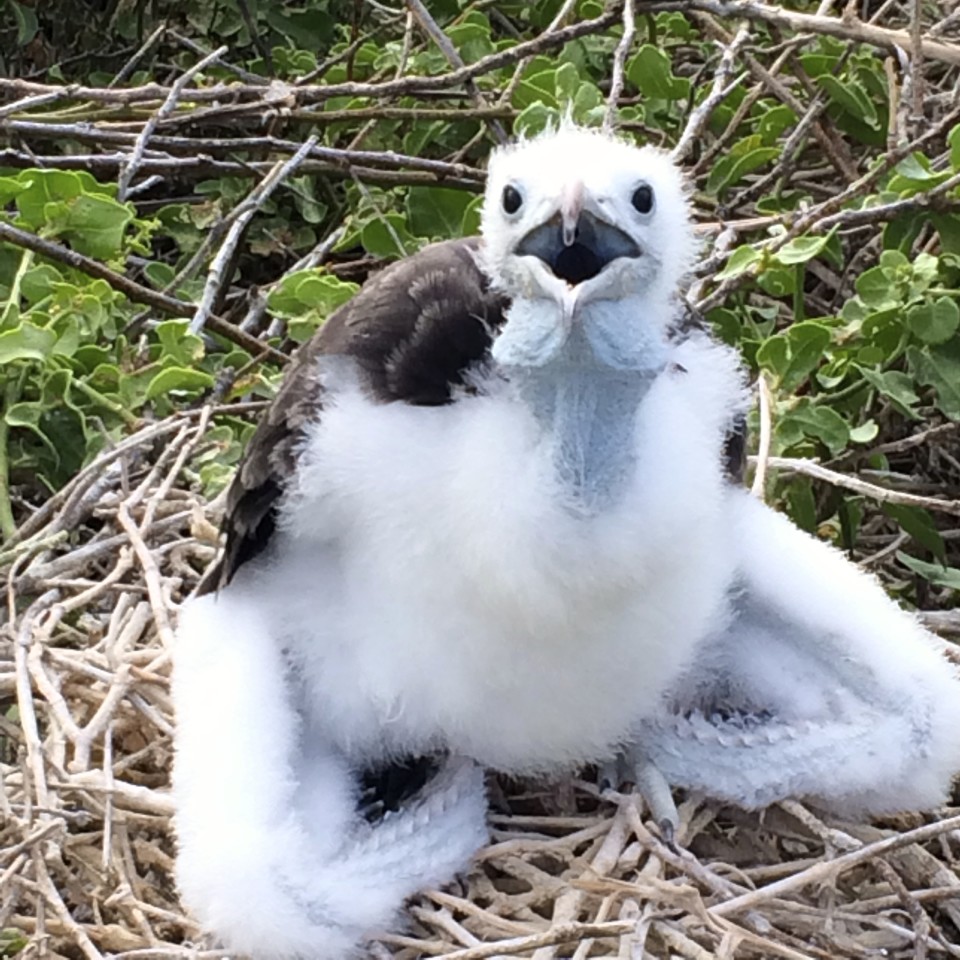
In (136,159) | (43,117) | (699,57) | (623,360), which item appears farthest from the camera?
(699,57)

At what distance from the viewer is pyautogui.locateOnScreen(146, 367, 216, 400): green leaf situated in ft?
5.28

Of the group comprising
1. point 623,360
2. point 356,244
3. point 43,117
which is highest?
point 623,360

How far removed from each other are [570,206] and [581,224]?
2.4 inches

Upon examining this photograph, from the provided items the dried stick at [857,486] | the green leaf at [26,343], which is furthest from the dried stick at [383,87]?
the dried stick at [857,486]

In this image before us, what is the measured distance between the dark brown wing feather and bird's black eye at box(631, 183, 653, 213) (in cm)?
13

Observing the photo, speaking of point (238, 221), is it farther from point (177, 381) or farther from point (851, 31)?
point (851, 31)

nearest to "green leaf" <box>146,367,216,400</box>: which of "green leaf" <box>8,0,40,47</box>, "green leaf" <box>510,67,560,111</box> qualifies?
"green leaf" <box>510,67,560,111</box>

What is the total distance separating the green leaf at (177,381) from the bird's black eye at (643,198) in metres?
0.71

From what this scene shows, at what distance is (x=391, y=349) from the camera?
1.11 m

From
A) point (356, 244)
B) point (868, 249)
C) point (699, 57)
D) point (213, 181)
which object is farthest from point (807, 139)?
point (213, 181)

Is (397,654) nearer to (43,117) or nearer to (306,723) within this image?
(306,723)

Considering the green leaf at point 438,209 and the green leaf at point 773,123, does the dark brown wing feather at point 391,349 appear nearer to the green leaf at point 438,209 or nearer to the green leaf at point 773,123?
the green leaf at point 438,209

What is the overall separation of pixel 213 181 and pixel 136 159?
1.14 ft

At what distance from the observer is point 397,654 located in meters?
1.14
